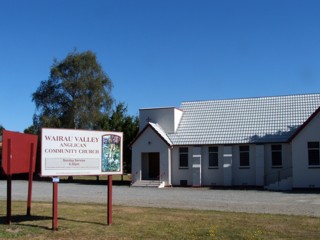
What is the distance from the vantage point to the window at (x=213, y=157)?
3806 centimetres

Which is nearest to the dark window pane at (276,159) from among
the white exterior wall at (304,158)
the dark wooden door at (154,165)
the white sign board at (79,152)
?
the white exterior wall at (304,158)

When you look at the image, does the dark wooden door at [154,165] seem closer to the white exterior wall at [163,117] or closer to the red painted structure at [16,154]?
the white exterior wall at [163,117]

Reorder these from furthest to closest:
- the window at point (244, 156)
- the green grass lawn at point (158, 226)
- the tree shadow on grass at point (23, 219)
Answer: the window at point (244, 156) → the tree shadow on grass at point (23, 219) → the green grass lawn at point (158, 226)

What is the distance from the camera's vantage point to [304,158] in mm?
33438

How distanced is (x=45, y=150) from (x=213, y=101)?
32.0 meters

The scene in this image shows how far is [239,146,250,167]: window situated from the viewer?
37.1 meters

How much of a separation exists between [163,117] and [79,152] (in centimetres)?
2860

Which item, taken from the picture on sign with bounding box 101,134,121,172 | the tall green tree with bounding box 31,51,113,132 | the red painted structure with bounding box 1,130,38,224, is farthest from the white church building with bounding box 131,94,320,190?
the red painted structure with bounding box 1,130,38,224

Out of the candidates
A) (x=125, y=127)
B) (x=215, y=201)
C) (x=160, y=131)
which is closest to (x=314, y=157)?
(x=160, y=131)

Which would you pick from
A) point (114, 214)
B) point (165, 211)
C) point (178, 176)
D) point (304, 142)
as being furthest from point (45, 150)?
point (178, 176)

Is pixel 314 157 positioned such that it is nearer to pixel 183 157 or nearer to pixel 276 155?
pixel 276 155

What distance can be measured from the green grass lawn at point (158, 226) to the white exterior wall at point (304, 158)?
2007 centimetres

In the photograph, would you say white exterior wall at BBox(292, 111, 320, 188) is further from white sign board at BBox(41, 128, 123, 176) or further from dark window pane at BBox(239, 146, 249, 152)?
white sign board at BBox(41, 128, 123, 176)

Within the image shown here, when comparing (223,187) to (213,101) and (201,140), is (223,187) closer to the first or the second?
(201,140)
